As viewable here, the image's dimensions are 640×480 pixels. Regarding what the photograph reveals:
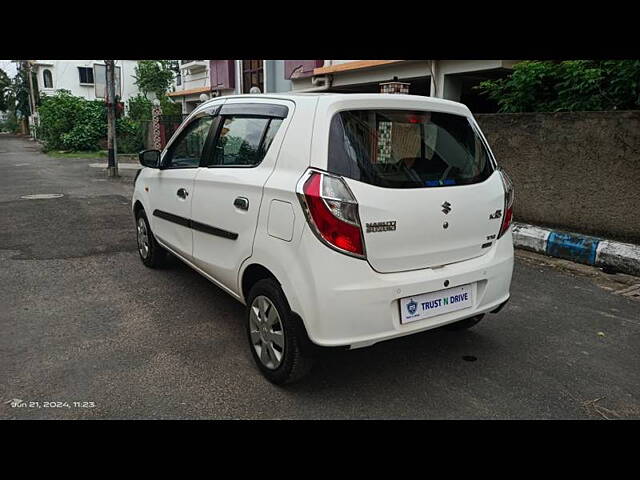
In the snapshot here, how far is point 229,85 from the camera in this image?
20.5 meters

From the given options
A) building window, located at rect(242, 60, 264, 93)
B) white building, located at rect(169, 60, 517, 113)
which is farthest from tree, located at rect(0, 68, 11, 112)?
building window, located at rect(242, 60, 264, 93)

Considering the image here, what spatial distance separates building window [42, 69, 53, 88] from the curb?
47892mm

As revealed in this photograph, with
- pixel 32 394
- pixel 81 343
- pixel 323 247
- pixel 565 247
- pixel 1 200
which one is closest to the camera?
pixel 323 247

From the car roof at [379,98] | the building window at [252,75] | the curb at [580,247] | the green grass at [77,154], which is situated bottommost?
the curb at [580,247]

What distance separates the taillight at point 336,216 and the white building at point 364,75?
7.28 meters

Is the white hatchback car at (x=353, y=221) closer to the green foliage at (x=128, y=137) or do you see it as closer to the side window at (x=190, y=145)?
the side window at (x=190, y=145)

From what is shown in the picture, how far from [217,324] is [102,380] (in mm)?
1048

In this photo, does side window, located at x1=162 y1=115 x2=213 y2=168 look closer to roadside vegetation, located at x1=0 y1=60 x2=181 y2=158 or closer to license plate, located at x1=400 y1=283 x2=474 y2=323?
license plate, located at x1=400 y1=283 x2=474 y2=323

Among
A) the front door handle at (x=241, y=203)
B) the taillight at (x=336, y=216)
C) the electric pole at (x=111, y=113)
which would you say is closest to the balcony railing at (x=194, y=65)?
the electric pole at (x=111, y=113)

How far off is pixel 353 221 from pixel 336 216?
0.31ft

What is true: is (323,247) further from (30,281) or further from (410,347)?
(30,281)

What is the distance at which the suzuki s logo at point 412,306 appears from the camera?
8.95ft

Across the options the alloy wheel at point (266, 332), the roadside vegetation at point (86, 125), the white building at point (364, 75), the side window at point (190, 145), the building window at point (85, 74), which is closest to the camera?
the alloy wheel at point (266, 332)

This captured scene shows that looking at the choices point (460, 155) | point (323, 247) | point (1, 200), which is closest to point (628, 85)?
point (460, 155)
